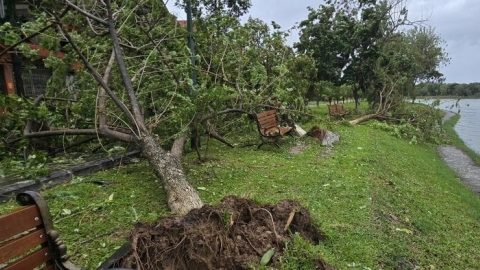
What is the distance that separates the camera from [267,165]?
670cm

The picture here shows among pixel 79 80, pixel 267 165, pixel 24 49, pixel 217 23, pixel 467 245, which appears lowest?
pixel 467 245

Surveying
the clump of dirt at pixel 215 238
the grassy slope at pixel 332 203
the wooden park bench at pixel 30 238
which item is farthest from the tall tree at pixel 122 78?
the wooden park bench at pixel 30 238

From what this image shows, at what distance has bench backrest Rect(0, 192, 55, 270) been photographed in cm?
168

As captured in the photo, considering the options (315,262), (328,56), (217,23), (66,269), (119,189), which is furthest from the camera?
(328,56)

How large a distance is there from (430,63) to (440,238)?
101 ft

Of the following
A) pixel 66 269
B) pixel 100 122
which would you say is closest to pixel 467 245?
pixel 66 269

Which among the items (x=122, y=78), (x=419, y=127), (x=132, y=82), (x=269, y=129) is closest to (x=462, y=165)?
(x=419, y=127)

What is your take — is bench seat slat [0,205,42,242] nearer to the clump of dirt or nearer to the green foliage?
the clump of dirt

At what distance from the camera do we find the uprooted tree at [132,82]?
4883mm

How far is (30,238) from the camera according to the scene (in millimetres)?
1833

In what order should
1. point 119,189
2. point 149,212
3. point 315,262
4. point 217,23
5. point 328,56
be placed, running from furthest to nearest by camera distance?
point 328,56
point 217,23
point 119,189
point 149,212
point 315,262

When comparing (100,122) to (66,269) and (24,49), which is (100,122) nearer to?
(24,49)

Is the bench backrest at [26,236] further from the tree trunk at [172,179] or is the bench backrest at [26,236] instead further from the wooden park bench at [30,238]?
the tree trunk at [172,179]

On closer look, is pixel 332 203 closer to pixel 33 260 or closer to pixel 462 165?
pixel 33 260
